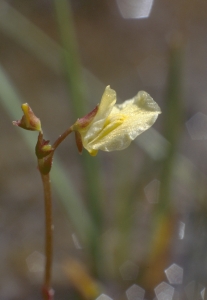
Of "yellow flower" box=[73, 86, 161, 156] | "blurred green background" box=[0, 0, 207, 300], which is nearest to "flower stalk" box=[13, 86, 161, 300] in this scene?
"yellow flower" box=[73, 86, 161, 156]

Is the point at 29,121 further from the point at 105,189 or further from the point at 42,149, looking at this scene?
the point at 105,189

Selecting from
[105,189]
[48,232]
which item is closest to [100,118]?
[48,232]

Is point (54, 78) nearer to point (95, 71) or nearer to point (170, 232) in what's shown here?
point (95, 71)

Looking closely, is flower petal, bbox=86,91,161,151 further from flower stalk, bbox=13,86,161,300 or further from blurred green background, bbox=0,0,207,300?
blurred green background, bbox=0,0,207,300

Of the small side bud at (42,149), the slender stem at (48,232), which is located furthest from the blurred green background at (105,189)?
the small side bud at (42,149)

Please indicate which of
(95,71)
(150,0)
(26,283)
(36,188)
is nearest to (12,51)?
(95,71)

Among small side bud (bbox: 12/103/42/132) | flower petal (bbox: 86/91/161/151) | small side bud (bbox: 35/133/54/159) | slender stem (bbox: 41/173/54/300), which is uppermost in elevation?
small side bud (bbox: 12/103/42/132)

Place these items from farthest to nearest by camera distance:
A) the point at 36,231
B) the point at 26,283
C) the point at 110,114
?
the point at 36,231 < the point at 26,283 < the point at 110,114
